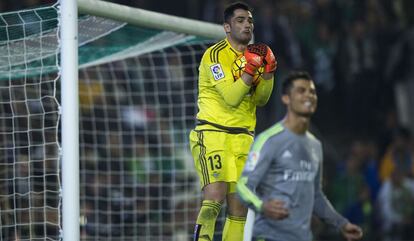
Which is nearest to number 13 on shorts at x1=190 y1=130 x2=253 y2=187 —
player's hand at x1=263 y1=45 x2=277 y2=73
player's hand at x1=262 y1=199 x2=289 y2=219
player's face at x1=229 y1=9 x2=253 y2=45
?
player's hand at x1=263 y1=45 x2=277 y2=73

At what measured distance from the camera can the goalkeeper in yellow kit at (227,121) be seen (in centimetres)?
967

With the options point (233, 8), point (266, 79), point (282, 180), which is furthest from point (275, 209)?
point (233, 8)

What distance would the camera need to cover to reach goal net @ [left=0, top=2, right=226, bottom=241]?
12680 mm

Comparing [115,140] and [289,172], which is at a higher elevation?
[115,140]

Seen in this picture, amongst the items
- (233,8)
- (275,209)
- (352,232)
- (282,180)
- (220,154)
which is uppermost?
(233,8)

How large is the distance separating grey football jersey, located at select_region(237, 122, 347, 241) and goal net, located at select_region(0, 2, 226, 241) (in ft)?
13.0

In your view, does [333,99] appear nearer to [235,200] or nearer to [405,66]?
[405,66]

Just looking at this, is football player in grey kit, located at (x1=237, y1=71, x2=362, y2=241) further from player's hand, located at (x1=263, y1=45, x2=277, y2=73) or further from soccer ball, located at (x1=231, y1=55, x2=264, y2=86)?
soccer ball, located at (x1=231, y1=55, x2=264, y2=86)

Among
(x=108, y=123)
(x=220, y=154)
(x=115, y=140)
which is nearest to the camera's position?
(x=220, y=154)

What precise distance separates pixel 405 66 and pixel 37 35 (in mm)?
8075

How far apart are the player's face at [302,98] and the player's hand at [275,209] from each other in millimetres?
672

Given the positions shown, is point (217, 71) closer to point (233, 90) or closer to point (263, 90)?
point (233, 90)

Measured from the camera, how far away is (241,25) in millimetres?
9844

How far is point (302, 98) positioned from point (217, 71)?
1.79 meters
